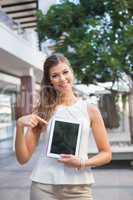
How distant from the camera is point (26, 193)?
6.45m

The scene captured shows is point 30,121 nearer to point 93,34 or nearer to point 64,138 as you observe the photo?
point 64,138

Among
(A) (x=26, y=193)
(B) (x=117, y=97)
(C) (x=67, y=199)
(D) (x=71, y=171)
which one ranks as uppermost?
(B) (x=117, y=97)

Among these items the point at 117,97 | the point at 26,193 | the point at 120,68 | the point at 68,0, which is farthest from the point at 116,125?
the point at 26,193

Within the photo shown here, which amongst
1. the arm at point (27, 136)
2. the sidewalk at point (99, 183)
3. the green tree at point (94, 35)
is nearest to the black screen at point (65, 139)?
the arm at point (27, 136)

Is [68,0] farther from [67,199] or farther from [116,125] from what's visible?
[67,199]

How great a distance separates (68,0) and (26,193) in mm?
6292

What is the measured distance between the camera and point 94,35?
36.3 feet

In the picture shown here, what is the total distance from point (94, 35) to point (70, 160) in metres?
9.57

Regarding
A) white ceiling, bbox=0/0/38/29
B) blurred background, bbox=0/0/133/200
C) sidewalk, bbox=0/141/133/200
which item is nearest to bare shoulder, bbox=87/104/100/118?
sidewalk, bbox=0/141/133/200

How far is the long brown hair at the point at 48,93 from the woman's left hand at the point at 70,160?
0.21 m

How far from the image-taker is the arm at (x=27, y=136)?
179 centimetres

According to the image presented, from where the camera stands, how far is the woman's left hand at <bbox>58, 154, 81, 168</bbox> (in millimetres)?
1705

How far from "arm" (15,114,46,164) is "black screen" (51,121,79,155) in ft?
0.33

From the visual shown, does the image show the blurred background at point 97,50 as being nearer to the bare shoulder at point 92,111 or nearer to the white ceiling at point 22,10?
the bare shoulder at point 92,111
